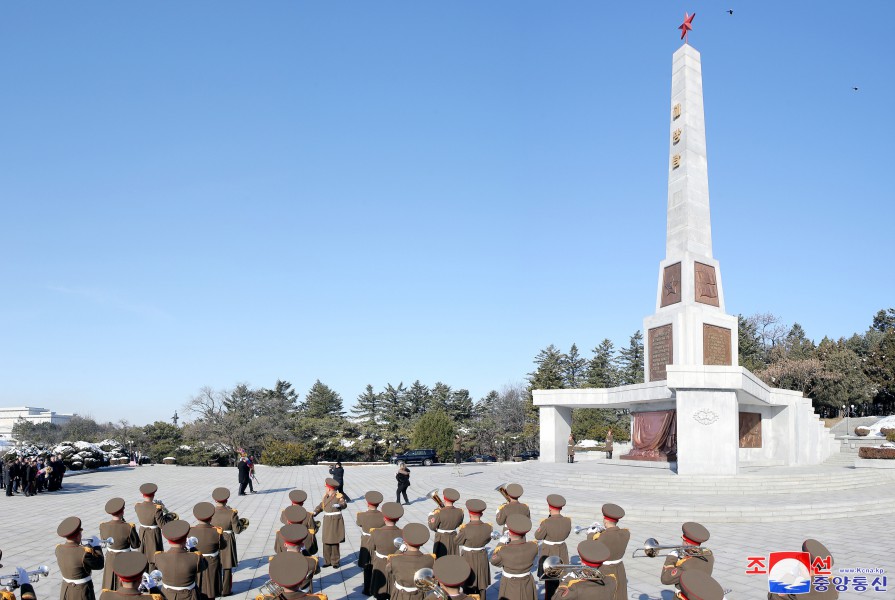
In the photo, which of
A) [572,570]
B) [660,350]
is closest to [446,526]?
[572,570]

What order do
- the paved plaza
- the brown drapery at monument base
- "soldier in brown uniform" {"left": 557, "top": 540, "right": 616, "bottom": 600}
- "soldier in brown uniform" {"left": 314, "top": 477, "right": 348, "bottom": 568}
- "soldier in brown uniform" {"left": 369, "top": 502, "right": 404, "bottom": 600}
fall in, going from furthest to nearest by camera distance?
the brown drapery at monument base → "soldier in brown uniform" {"left": 314, "top": 477, "right": 348, "bottom": 568} → the paved plaza → "soldier in brown uniform" {"left": 369, "top": 502, "right": 404, "bottom": 600} → "soldier in brown uniform" {"left": 557, "top": 540, "right": 616, "bottom": 600}

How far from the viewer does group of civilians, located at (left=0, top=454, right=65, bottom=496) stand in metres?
22.9

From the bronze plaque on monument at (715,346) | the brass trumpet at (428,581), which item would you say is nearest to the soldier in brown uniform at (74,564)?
the brass trumpet at (428,581)

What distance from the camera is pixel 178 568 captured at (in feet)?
23.1

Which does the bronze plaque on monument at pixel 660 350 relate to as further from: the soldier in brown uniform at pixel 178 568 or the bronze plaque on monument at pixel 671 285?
the soldier in brown uniform at pixel 178 568

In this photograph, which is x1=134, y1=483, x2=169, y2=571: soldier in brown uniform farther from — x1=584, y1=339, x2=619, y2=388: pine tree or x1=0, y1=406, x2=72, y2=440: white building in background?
x1=0, y1=406, x2=72, y2=440: white building in background

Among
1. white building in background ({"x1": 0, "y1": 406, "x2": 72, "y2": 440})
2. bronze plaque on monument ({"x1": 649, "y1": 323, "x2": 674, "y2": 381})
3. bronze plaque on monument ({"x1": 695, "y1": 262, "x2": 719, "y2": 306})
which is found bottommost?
white building in background ({"x1": 0, "y1": 406, "x2": 72, "y2": 440})

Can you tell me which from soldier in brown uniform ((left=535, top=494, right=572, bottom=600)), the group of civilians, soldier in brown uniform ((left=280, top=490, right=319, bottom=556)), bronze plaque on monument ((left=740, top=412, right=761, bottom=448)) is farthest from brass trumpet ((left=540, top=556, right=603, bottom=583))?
bronze plaque on monument ((left=740, top=412, right=761, bottom=448))

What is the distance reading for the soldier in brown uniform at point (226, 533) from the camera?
9.69 m

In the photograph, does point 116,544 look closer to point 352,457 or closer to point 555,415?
point 555,415

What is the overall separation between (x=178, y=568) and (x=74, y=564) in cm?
138

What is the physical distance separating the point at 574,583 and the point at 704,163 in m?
25.7

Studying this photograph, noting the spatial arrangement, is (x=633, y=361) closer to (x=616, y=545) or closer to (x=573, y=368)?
(x=573, y=368)

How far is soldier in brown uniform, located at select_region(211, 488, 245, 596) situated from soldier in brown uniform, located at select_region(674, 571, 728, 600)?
22.7 ft
